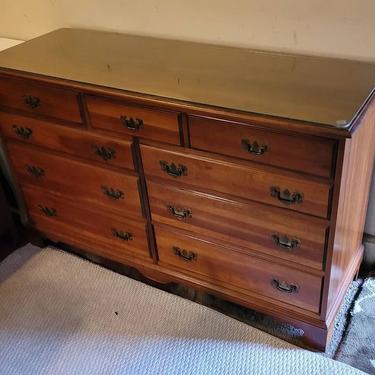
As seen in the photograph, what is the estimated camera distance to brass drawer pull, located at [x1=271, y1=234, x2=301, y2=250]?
1.44 m

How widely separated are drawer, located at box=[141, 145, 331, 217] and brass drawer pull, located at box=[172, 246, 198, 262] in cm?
29

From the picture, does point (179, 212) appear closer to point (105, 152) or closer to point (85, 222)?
point (105, 152)

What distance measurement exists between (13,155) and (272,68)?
1031 millimetres

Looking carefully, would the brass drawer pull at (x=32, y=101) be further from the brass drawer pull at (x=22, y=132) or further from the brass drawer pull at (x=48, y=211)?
the brass drawer pull at (x=48, y=211)

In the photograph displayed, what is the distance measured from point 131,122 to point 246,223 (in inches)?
17.9

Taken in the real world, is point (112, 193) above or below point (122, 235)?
above

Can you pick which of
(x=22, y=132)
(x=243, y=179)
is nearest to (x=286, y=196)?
(x=243, y=179)

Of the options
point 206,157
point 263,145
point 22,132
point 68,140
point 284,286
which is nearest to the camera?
point 263,145

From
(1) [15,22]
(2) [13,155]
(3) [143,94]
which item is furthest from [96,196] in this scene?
(1) [15,22]

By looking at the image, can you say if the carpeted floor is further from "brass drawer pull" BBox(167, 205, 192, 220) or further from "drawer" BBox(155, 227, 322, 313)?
"brass drawer pull" BBox(167, 205, 192, 220)

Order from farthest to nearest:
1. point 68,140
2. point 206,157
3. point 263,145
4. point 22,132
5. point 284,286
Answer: point 22,132 < point 68,140 < point 284,286 < point 206,157 < point 263,145

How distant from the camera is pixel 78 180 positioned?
178cm

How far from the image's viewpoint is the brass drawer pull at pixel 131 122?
1.47 meters

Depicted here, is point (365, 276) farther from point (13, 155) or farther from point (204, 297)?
point (13, 155)
